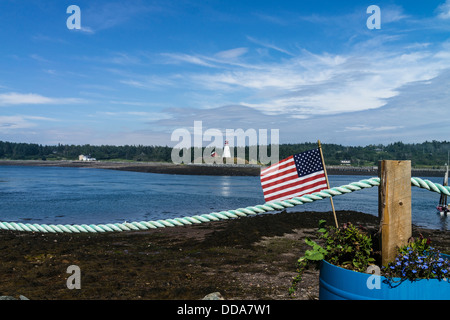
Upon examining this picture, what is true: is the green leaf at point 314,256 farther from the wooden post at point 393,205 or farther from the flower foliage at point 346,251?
the wooden post at point 393,205

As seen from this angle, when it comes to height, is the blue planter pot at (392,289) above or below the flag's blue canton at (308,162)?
below

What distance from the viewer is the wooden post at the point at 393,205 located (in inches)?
127

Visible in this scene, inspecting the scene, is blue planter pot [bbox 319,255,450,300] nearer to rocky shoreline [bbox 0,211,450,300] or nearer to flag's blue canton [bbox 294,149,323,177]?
rocky shoreline [bbox 0,211,450,300]

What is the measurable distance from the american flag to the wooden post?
2.40 meters

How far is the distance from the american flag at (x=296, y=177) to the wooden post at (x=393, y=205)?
2.40 metres

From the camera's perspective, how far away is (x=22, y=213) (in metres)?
29.3

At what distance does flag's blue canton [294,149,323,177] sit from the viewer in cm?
581

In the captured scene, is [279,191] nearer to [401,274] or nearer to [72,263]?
[401,274]

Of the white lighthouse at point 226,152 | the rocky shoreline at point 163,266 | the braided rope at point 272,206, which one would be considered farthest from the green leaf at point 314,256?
the white lighthouse at point 226,152

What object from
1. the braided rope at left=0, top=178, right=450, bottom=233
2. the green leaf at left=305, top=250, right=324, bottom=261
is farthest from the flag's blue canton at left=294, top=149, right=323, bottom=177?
the green leaf at left=305, top=250, right=324, bottom=261

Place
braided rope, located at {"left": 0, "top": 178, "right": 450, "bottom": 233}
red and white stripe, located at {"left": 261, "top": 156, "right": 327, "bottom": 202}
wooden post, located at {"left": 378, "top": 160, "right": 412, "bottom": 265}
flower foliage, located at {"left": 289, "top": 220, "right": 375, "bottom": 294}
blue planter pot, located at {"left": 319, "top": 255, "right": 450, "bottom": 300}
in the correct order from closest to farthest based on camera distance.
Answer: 1. blue planter pot, located at {"left": 319, "top": 255, "right": 450, "bottom": 300}
2. wooden post, located at {"left": 378, "top": 160, "right": 412, "bottom": 265}
3. flower foliage, located at {"left": 289, "top": 220, "right": 375, "bottom": 294}
4. braided rope, located at {"left": 0, "top": 178, "right": 450, "bottom": 233}
5. red and white stripe, located at {"left": 261, "top": 156, "right": 327, "bottom": 202}

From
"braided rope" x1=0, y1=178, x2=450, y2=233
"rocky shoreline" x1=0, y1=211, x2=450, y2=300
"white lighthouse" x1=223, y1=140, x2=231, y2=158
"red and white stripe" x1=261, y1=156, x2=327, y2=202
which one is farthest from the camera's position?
"white lighthouse" x1=223, y1=140, x2=231, y2=158

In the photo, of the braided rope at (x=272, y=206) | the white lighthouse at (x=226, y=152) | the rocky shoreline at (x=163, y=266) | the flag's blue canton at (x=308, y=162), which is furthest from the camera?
the white lighthouse at (x=226, y=152)
